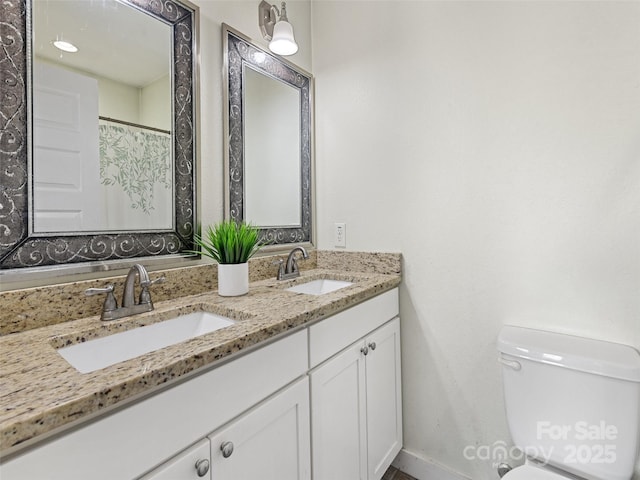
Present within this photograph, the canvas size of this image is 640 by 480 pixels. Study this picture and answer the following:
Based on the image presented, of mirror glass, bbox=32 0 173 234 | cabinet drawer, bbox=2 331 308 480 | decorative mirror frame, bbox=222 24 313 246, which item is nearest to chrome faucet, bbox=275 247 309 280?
decorative mirror frame, bbox=222 24 313 246

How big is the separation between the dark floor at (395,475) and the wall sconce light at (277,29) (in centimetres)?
192

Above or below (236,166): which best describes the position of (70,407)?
below

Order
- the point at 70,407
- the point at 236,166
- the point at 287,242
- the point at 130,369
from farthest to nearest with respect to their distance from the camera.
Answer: the point at 287,242, the point at 236,166, the point at 130,369, the point at 70,407

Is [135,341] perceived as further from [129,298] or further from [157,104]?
[157,104]

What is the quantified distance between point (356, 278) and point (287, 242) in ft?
1.29

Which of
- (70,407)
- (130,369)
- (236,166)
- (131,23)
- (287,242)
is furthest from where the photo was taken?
(287,242)

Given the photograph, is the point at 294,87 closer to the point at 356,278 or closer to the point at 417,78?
the point at 417,78

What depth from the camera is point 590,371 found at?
954 millimetres

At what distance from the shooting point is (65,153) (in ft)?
2.97

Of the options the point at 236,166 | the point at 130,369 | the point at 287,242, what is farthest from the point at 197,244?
the point at 130,369

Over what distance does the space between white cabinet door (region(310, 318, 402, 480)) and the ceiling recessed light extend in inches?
46.3

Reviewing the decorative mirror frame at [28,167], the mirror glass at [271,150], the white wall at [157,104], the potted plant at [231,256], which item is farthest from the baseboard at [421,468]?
the white wall at [157,104]

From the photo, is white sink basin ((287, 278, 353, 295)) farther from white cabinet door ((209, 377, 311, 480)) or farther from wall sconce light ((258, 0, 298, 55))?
wall sconce light ((258, 0, 298, 55))

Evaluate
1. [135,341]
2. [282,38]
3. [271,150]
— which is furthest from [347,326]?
[282,38]
